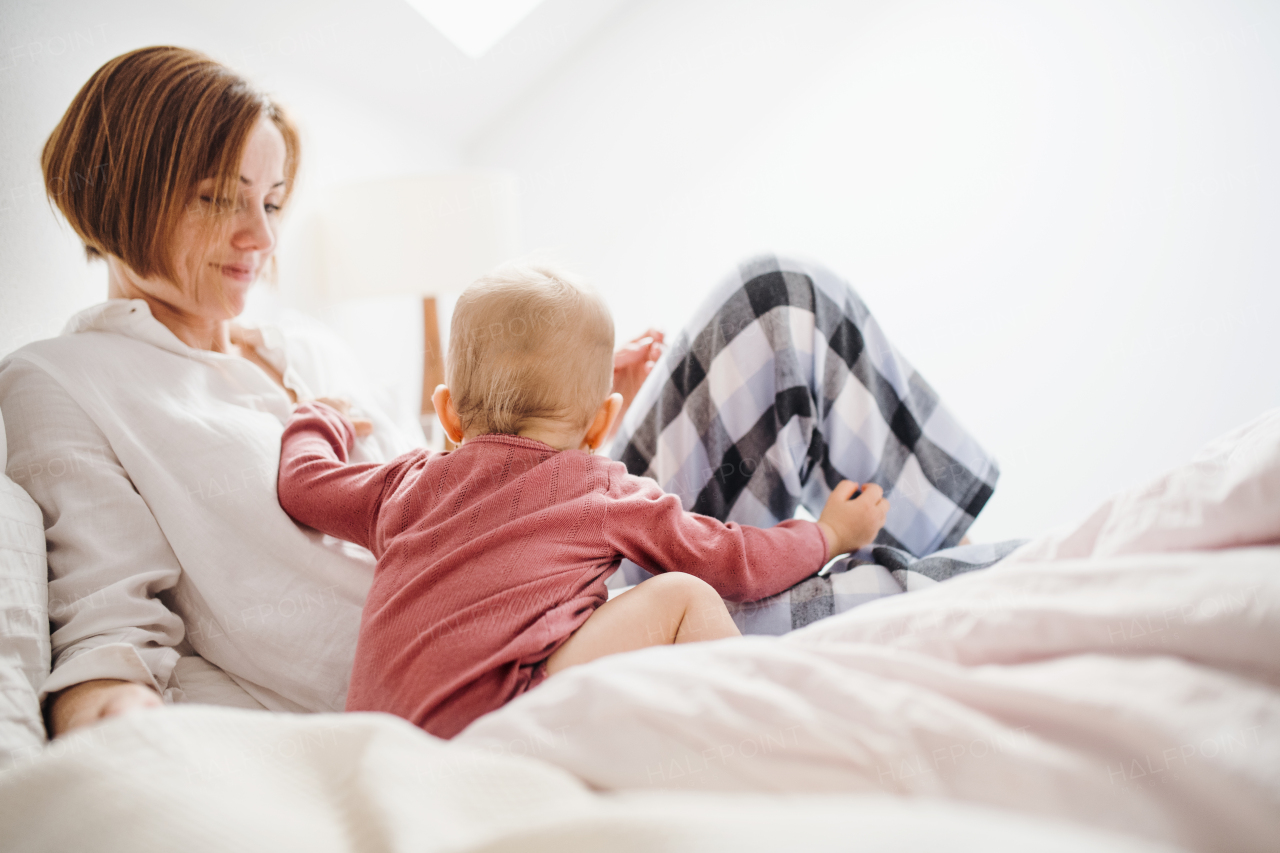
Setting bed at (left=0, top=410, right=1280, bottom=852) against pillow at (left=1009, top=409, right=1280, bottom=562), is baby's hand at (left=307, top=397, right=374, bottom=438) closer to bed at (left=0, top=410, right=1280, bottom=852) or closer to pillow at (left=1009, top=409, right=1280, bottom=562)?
bed at (left=0, top=410, right=1280, bottom=852)

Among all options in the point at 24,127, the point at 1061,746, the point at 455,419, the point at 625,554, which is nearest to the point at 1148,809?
the point at 1061,746

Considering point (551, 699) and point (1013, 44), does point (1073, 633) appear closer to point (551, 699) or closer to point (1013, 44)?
point (551, 699)

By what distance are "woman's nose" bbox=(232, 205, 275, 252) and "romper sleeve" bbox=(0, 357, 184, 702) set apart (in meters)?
0.28

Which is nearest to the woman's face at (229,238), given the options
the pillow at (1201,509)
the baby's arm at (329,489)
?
the baby's arm at (329,489)

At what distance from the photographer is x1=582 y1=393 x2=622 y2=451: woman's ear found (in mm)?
833

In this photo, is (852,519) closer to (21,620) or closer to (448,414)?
(448,414)

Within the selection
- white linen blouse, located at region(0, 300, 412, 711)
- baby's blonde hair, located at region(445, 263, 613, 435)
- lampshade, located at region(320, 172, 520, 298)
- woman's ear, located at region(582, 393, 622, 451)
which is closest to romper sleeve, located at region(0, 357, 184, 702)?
white linen blouse, located at region(0, 300, 412, 711)

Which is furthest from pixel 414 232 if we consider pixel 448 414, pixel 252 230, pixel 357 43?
pixel 448 414

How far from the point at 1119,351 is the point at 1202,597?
1892 mm

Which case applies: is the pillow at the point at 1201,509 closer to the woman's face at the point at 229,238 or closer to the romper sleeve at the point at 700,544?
the romper sleeve at the point at 700,544

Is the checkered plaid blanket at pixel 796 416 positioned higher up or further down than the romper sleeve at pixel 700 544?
higher up

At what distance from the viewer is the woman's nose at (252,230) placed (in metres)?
0.98

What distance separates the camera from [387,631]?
26.7 inches

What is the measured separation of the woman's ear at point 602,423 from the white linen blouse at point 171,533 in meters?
0.30
